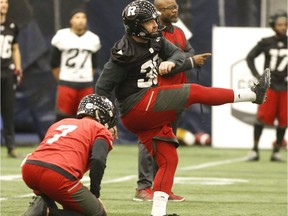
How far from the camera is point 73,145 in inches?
269

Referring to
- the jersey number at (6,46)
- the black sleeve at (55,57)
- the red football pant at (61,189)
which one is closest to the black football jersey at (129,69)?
the red football pant at (61,189)

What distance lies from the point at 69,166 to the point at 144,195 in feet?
7.94

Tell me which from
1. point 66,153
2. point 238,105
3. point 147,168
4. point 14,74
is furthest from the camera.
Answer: point 238,105

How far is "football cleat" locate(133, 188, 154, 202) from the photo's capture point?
905cm

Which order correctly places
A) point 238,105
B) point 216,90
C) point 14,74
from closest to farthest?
point 216,90 < point 14,74 < point 238,105

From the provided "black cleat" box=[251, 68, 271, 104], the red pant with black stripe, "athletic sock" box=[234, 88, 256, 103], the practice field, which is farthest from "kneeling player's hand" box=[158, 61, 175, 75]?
the practice field

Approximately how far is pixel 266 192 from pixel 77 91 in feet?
16.0

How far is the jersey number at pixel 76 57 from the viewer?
14188 mm

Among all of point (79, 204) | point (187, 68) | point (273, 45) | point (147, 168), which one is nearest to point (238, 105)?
point (273, 45)

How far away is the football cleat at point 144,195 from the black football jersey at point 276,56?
5.41 meters

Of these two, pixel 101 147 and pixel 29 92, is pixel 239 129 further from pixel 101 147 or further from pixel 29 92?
pixel 101 147

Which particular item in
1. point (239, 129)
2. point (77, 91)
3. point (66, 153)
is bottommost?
point (239, 129)

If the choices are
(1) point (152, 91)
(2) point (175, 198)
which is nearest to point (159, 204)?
(1) point (152, 91)

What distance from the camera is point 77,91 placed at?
14.2 meters
